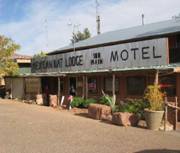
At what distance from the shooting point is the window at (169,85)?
2061 centimetres

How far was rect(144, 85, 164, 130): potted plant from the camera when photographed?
609 inches

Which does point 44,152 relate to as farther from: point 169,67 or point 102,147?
point 169,67

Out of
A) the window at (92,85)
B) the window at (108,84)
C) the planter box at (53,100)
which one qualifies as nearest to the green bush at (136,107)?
the window at (108,84)

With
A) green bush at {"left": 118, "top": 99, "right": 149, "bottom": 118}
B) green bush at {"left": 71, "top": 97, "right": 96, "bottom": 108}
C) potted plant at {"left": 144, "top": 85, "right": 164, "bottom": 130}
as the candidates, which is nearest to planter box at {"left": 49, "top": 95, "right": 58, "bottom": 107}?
green bush at {"left": 71, "top": 97, "right": 96, "bottom": 108}

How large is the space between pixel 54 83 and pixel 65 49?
2844 mm

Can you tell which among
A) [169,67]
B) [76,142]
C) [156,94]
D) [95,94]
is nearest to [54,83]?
[95,94]

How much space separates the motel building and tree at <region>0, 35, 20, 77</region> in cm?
313

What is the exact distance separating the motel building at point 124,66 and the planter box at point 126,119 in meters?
2.86

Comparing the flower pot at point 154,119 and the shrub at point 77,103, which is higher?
the shrub at point 77,103

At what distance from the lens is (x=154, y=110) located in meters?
15.8

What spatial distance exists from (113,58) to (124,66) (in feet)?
3.82

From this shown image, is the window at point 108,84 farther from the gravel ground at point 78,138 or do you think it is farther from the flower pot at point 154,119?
the flower pot at point 154,119

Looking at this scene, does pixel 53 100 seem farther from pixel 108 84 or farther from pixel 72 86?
pixel 108 84

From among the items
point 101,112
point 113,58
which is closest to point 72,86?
point 113,58
